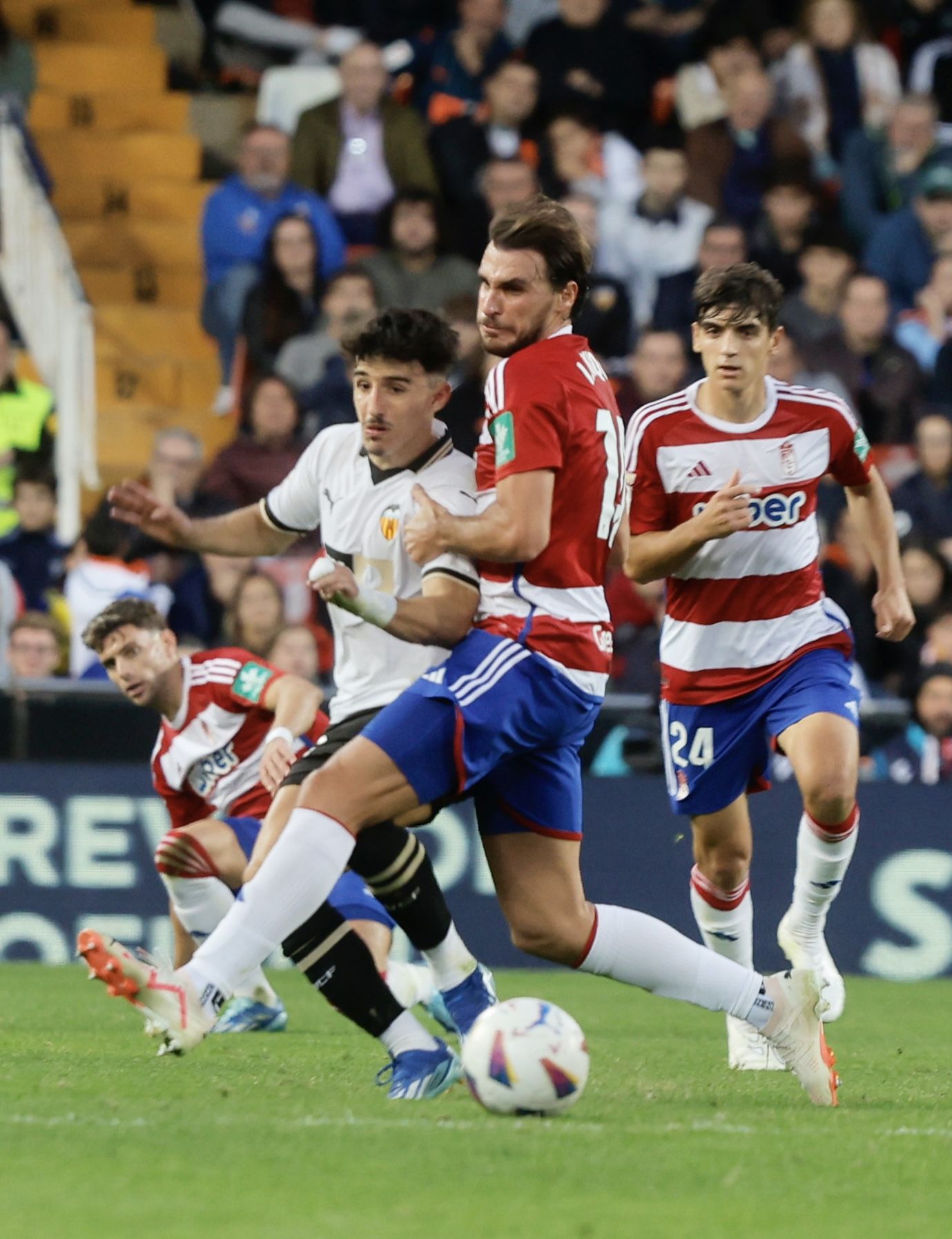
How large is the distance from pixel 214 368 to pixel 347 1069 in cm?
984

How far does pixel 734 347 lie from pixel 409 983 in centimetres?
262

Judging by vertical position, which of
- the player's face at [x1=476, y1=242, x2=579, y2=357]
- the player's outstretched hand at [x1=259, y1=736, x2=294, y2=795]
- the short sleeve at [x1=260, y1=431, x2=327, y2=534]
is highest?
the player's face at [x1=476, y1=242, x2=579, y2=357]

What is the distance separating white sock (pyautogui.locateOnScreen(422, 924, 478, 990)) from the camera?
18.7 ft

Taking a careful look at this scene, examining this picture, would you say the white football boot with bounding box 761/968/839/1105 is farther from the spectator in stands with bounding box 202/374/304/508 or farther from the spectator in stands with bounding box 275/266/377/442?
the spectator in stands with bounding box 275/266/377/442

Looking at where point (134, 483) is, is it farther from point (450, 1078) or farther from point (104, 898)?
point (104, 898)

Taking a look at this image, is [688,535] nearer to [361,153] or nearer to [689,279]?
[689,279]

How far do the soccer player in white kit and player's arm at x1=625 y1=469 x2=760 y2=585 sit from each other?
0.02 metres

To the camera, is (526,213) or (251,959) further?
(526,213)

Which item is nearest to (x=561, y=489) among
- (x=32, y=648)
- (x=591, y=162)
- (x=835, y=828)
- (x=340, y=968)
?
(x=340, y=968)

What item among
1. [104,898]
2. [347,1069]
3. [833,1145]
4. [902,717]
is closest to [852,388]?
[902,717]

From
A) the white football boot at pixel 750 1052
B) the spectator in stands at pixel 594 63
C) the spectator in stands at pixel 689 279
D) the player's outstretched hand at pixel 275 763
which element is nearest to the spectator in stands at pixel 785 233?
the spectator in stands at pixel 689 279

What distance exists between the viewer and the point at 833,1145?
4.77 metres

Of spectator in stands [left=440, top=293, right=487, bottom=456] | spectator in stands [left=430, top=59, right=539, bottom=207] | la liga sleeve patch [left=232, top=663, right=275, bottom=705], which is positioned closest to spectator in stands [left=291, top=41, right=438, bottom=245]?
spectator in stands [left=430, top=59, right=539, bottom=207]

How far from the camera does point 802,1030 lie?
5.38m
